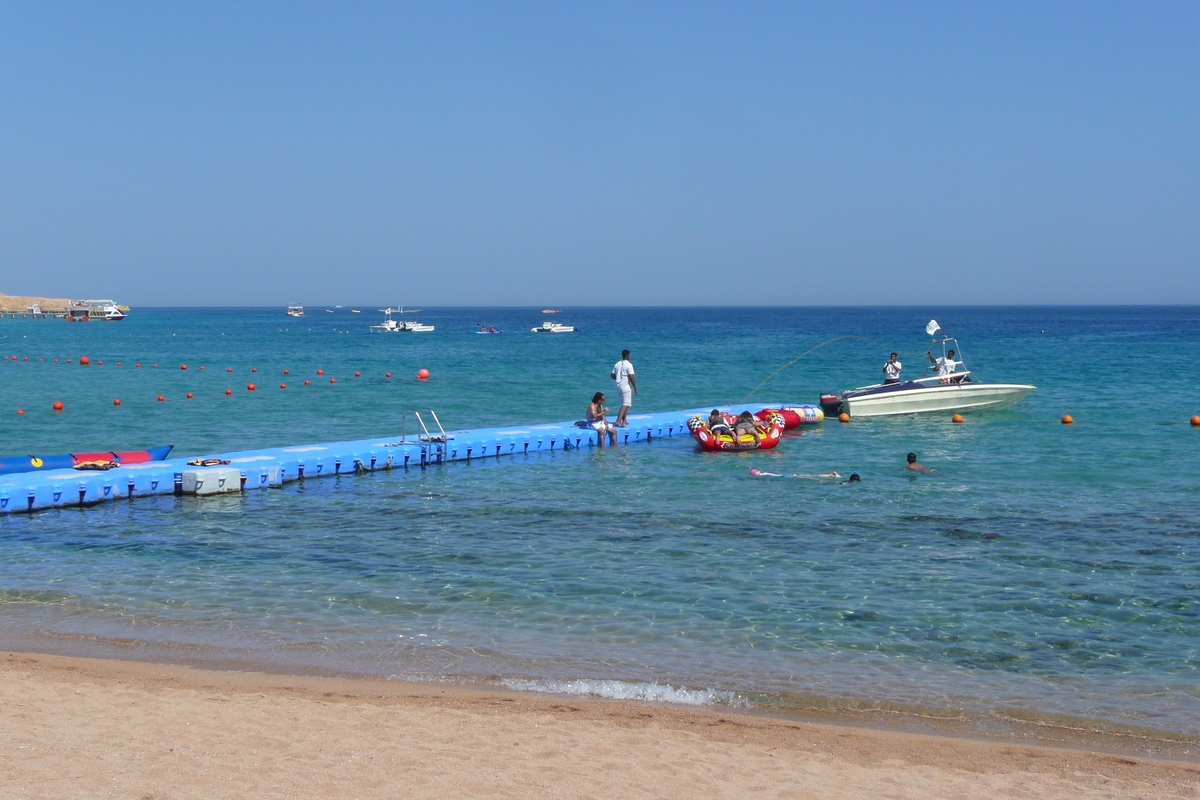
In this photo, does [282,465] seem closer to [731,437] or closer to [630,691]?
[731,437]

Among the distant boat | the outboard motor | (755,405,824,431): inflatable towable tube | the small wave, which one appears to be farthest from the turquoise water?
the distant boat

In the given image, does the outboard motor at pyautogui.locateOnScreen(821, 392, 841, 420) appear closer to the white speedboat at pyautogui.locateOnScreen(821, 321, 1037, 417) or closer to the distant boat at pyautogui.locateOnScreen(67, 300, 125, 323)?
the white speedboat at pyautogui.locateOnScreen(821, 321, 1037, 417)

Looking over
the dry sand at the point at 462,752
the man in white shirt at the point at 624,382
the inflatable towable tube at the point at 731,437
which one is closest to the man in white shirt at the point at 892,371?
the inflatable towable tube at the point at 731,437

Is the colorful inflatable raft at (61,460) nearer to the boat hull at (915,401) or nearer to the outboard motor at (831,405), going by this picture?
the outboard motor at (831,405)

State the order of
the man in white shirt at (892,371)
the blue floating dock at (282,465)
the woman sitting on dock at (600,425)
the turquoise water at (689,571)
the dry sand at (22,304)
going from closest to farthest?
the turquoise water at (689,571), the blue floating dock at (282,465), the woman sitting on dock at (600,425), the man in white shirt at (892,371), the dry sand at (22,304)

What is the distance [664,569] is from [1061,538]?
5993 millimetres

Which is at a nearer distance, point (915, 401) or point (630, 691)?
point (630, 691)

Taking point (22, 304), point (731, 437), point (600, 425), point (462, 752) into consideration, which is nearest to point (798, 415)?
point (731, 437)

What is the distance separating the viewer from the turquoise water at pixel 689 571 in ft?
31.6

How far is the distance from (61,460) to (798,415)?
17441mm

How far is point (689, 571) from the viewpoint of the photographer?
513 inches

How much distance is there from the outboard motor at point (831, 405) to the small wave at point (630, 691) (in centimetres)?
2147

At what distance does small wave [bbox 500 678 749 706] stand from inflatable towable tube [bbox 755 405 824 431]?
58.9 feet

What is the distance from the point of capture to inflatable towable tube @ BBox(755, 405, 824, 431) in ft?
89.7
